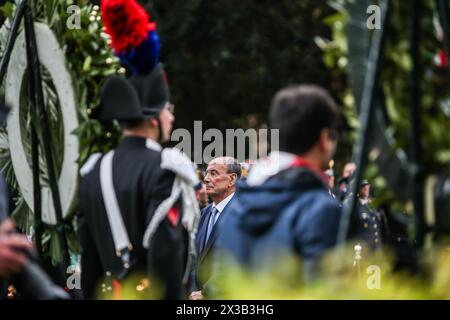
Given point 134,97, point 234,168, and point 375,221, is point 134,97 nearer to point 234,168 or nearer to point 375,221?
point 234,168

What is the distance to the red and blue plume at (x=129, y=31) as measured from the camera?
5844 millimetres

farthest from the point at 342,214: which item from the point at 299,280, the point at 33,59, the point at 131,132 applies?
the point at 33,59

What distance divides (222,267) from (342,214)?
0.52 meters

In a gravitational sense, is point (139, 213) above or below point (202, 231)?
above

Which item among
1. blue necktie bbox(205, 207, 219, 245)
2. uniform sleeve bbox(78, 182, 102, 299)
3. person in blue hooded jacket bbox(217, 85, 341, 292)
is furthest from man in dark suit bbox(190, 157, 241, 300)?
person in blue hooded jacket bbox(217, 85, 341, 292)

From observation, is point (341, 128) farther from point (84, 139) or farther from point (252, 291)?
point (252, 291)

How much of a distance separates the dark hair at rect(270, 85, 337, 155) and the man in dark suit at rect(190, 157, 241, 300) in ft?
11.0

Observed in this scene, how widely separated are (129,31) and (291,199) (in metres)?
1.57

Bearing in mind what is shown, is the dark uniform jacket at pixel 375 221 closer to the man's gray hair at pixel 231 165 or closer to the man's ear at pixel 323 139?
the man's gray hair at pixel 231 165

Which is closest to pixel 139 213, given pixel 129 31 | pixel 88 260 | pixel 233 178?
pixel 88 260

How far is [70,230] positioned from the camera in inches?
297

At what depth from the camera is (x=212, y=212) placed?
8969mm

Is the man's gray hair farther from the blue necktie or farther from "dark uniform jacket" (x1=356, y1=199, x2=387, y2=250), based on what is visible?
"dark uniform jacket" (x1=356, y1=199, x2=387, y2=250)

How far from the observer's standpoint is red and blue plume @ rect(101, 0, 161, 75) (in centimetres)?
584
